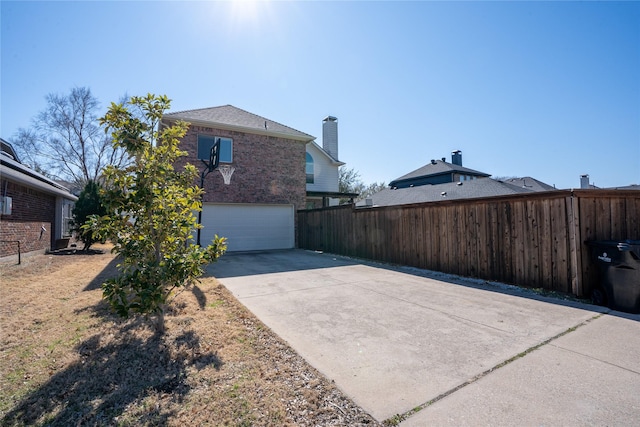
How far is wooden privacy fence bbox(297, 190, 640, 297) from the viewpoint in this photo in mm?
5023

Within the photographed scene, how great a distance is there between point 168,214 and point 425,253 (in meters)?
6.63

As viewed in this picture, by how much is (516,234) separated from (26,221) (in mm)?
14464

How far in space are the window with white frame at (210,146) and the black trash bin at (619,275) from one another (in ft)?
39.9

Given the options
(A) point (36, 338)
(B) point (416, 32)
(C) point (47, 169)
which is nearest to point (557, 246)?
(B) point (416, 32)

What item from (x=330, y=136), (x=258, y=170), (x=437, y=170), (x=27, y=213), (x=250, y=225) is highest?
(x=330, y=136)

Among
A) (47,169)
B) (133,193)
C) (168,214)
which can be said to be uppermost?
(47,169)

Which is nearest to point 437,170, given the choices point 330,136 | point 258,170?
point 330,136

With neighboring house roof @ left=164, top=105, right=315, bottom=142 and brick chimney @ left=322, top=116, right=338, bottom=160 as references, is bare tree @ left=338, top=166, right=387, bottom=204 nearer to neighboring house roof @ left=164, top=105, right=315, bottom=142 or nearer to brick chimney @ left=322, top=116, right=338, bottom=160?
brick chimney @ left=322, top=116, right=338, bottom=160

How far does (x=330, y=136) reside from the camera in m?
19.0

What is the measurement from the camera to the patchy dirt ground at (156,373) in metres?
2.01

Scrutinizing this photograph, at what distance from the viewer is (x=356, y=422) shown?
1916 mm

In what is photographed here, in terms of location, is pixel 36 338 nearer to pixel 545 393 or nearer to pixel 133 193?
pixel 133 193

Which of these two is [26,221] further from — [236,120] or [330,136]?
[330,136]

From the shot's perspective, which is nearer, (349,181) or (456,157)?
(456,157)
